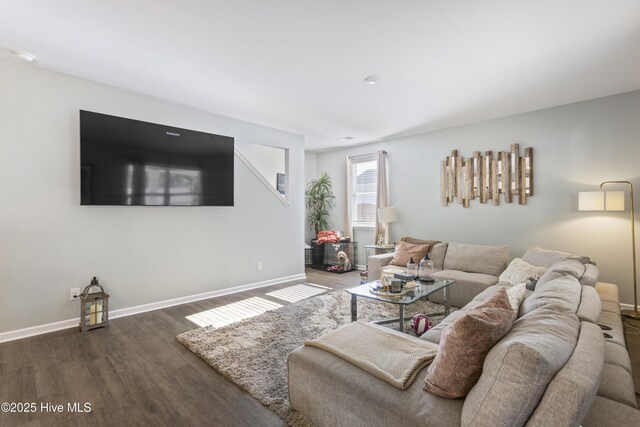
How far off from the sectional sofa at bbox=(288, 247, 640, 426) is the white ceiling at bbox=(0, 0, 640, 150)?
1.98 metres

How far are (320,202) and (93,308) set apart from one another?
4.64 metres

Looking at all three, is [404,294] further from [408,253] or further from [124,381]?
[124,381]

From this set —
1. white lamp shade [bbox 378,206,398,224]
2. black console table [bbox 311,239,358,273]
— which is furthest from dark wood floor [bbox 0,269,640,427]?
black console table [bbox 311,239,358,273]

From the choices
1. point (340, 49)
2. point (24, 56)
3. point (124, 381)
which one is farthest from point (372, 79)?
point (124, 381)

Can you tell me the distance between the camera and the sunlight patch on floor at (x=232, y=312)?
3.35 meters

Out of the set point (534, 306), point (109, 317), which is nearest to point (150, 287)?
point (109, 317)

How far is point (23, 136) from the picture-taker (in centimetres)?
298

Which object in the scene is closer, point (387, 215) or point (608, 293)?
point (608, 293)

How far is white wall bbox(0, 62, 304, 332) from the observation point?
2.94 m

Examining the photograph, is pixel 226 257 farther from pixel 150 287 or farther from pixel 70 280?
pixel 70 280

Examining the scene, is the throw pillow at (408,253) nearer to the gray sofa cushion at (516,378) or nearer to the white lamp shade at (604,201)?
the white lamp shade at (604,201)

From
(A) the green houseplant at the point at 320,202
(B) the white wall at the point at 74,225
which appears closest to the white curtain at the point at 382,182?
(A) the green houseplant at the point at 320,202

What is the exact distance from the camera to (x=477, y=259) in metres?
4.13

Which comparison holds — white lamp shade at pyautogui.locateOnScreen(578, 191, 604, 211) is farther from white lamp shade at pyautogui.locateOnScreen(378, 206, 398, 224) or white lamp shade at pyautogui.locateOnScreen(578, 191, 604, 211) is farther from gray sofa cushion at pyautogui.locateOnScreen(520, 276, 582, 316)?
white lamp shade at pyautogui.locateOnScreen(378, 206, 398, 224)
